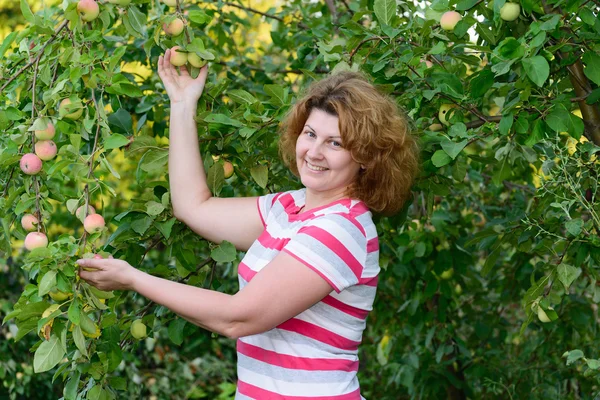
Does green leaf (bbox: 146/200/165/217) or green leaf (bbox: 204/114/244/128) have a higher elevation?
green leaf (bbox: 204/114/244/128)

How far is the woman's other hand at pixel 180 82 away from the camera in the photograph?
73.8 inches

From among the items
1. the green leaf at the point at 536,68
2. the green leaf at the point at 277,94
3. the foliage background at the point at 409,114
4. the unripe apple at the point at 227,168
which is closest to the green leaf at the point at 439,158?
the foliage background at the point at 409,114

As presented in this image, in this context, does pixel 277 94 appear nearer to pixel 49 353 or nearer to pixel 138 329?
pixel 138 329

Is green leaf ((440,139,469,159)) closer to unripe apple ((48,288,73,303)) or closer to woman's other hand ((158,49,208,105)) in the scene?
woman's other hand ((158,49,208,105))

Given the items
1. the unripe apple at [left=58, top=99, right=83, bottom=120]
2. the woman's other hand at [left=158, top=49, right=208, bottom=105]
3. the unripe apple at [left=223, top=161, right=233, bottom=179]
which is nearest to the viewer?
the unripe apple at [left=58, top=99, right=83, bottom=120]

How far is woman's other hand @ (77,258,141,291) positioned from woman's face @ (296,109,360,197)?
42cm

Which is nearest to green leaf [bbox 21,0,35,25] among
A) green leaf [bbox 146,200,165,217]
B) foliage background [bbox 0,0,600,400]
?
foliage background [bbox 0,0,600,400]

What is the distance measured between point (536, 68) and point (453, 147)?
266 mm

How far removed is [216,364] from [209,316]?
112 inches

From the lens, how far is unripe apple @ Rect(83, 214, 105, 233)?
1536 mm

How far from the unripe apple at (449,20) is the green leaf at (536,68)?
1.06 ft

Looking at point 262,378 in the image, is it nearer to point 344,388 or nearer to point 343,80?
point 344,388

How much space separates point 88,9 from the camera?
1709 millimetres

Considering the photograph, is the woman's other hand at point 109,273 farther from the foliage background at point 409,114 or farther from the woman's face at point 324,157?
the woman's face at point 324,157
